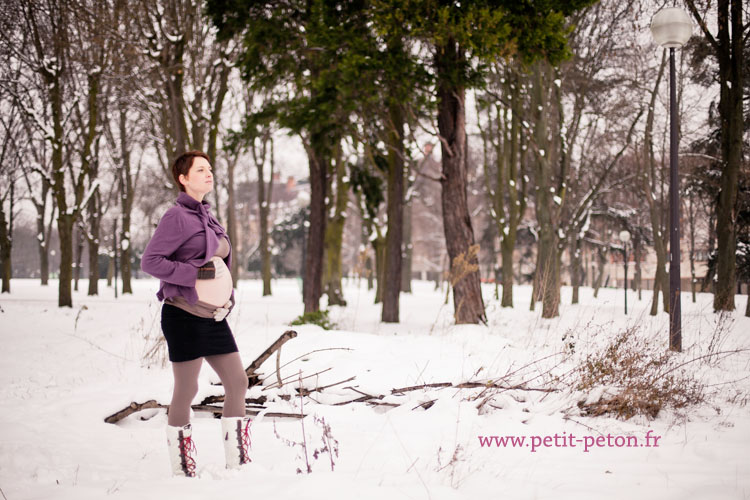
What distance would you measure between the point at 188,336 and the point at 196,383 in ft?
0.97

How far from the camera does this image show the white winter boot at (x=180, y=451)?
2.88 m

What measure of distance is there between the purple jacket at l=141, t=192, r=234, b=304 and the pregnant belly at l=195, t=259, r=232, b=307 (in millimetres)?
55

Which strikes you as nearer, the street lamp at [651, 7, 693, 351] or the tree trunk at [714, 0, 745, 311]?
the street lamp at [651, 7, 693, 351]

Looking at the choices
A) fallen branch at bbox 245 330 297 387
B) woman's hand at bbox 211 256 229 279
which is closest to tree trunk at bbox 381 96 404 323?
fallen branch at bbox 245 330 297 387

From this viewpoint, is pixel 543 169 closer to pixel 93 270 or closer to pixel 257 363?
pixel 257 363

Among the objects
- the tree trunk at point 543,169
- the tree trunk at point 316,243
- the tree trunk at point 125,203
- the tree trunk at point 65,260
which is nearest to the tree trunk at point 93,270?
the tree trunk at point 125,203

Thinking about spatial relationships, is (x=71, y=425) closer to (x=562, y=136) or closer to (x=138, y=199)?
(x=562, y=136)

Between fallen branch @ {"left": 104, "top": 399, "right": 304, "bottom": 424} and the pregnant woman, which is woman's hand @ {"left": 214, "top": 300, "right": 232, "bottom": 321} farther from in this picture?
fallen branch @ {"left": 104, "top": 399, "right": 304, "bottom": 424}

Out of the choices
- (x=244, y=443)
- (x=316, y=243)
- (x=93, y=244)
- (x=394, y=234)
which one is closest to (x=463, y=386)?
(x=244, y=443)

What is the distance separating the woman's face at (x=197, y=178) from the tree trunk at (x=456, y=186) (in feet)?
24.1

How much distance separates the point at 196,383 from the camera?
2924 mm

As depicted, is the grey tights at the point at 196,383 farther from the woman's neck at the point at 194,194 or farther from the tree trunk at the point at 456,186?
the tree trunk at the point at 456,186

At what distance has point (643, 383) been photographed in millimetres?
4316

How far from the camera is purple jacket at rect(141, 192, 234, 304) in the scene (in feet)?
9.12
